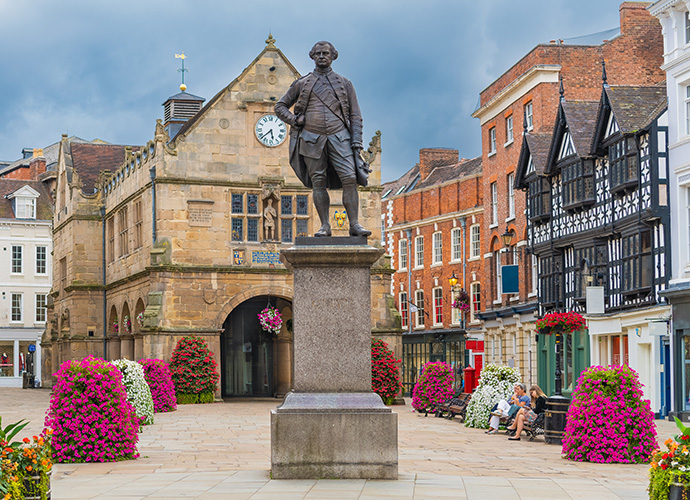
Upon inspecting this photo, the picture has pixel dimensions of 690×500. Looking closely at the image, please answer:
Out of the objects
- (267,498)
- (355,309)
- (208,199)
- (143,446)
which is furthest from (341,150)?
(208,199)

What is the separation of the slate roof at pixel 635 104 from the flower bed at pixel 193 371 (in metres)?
15.1

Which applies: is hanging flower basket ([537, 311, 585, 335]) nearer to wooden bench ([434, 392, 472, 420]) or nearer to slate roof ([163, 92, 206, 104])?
wooden bench ([434, 392, 472, 420])

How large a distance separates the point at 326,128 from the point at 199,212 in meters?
24.5

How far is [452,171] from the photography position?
209 feet

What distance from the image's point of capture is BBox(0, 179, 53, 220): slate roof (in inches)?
2827

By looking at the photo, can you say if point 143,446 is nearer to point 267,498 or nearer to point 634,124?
point 267,498

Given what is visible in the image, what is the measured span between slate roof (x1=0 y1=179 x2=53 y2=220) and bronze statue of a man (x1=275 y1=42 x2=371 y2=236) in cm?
6095

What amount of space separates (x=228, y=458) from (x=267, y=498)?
573cm

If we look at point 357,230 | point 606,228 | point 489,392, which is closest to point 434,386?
point 489,392

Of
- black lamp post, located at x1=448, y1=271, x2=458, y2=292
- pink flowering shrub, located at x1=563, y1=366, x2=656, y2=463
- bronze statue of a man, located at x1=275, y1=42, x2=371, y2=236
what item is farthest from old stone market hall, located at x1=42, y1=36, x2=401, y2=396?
bronze statue of a man, located at x1=275, y1=42, x2=371, y2=236

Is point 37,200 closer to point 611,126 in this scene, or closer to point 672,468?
point 611,126

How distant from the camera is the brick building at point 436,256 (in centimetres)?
5678

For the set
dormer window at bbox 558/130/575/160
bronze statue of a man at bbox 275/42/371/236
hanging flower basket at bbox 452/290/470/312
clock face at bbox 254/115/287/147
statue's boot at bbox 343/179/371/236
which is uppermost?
clock face at bbox 254/115/287/147

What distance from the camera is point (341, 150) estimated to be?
1334cm
